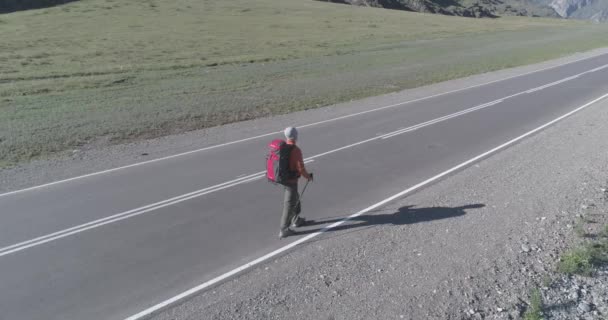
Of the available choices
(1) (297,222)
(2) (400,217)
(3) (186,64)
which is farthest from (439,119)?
(3) (186,64)

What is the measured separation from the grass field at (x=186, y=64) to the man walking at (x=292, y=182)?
8.21 metres

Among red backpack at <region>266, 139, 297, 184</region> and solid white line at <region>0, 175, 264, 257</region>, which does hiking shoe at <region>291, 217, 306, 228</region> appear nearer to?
red backpack at <region>266, 139, 297, 184</region>

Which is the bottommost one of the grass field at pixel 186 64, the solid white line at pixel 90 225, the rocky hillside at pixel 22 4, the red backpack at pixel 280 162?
the grass field at pixel 186 64

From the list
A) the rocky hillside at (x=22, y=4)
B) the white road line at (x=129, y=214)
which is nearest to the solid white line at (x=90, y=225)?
the white road line at (x=129, y=214)

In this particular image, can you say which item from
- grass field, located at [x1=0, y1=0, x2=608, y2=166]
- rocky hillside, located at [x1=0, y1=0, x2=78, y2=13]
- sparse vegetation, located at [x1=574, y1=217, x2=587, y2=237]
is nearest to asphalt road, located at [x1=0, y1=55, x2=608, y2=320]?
sparse vegetation, located at [x1=574, y1=217, x2=587, y2=237]

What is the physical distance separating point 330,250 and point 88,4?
7228 centimetres

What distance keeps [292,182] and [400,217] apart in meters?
2.04

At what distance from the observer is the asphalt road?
665cm

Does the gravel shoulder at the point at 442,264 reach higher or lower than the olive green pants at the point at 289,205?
lower

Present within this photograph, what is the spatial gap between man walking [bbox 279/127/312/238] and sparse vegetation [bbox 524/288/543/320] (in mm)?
3401

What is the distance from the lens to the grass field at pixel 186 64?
17922mm

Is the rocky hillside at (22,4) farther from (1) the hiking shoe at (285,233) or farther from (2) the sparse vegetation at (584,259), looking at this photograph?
(2) the sparse vegetation at (584,259)

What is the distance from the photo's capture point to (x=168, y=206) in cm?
936

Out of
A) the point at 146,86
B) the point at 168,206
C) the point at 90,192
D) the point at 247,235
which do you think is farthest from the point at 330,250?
the point at 146,86
